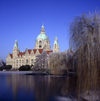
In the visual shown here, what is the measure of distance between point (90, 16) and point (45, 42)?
10490cm

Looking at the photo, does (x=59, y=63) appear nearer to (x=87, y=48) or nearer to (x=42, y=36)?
(x=87, y=48)

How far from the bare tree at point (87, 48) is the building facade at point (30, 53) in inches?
3534

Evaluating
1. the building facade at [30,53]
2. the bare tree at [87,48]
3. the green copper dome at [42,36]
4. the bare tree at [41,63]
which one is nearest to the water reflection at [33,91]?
the bare tree at [87,48]

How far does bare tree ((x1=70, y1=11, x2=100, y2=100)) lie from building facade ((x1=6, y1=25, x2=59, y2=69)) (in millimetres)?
89759

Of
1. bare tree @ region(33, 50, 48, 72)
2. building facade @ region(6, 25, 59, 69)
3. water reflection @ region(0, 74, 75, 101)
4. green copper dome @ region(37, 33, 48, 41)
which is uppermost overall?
green copper dome @ region(37, 33, 48, 41)

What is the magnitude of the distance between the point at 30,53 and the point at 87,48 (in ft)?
317

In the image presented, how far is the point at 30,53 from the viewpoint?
107 meters

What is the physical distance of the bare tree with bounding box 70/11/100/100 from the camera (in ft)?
37.6

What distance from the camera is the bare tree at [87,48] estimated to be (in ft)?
37.6

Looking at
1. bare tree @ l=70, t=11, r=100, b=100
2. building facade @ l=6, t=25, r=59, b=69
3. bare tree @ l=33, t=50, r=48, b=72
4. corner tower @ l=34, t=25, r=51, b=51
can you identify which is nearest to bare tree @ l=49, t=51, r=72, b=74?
bare tree @ l=33, t=50, r=48, b=72

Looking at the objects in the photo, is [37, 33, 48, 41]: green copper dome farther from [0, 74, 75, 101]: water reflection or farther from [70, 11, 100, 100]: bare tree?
[70, 11, 100, 100]: bare tree

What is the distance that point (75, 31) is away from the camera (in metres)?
12.8

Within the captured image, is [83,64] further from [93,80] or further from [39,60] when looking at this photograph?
[39,60]

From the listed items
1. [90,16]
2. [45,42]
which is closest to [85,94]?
[90,16]
